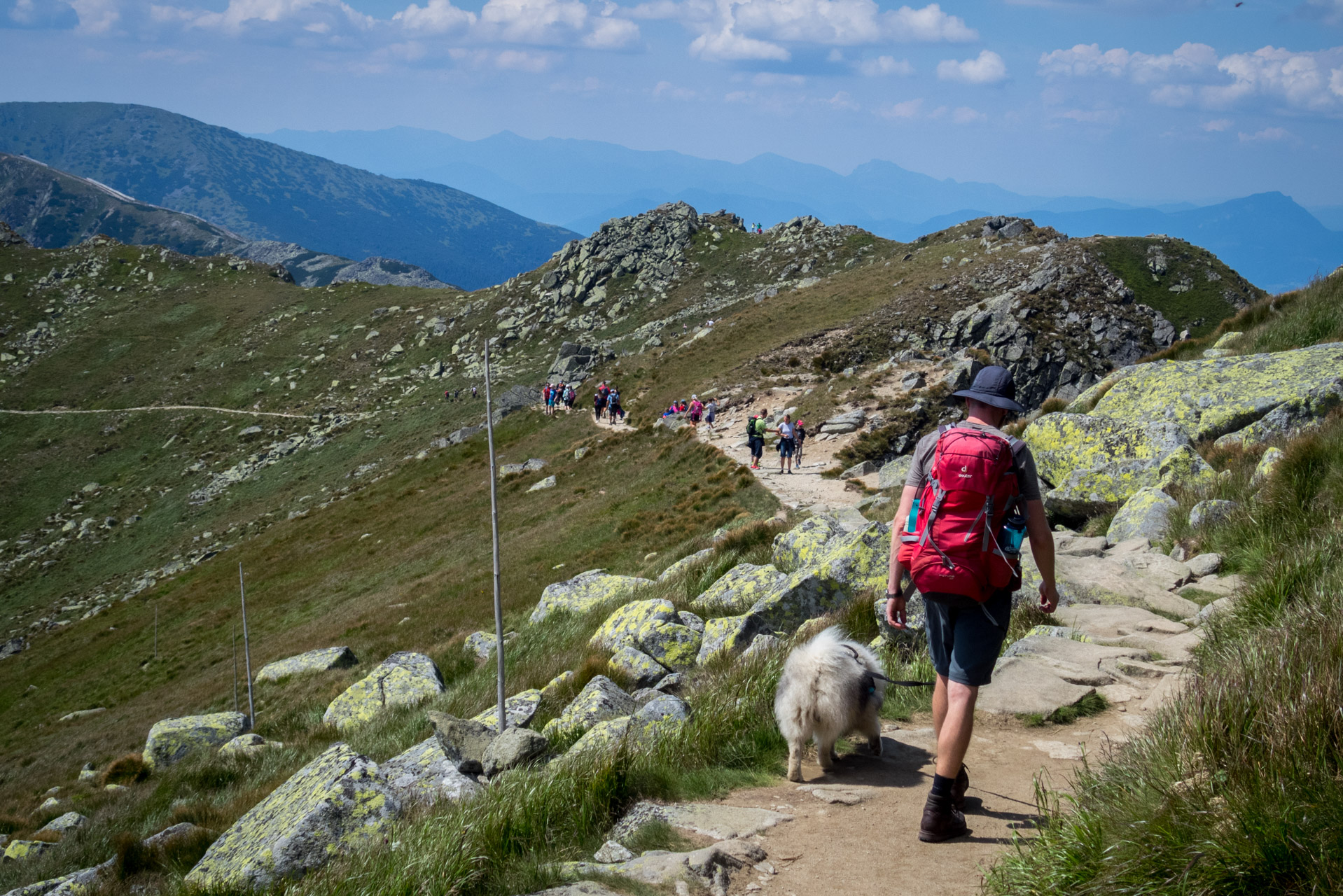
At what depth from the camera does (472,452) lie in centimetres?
5312

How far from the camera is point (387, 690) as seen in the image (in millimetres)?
16031

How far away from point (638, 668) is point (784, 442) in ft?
65.3

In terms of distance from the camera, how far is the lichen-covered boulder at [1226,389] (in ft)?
43.3

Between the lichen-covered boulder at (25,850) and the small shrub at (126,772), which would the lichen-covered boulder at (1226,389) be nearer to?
the lichen-covered boulder at (25,850)

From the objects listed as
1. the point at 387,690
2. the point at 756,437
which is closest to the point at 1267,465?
the point at 387,690

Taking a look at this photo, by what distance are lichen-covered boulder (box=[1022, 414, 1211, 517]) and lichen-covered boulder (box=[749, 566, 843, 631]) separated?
17.5 feet

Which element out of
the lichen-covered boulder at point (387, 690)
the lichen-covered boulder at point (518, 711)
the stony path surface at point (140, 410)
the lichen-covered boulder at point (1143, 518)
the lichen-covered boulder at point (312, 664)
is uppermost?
the lichen-covered boulder at point (1143, 518)

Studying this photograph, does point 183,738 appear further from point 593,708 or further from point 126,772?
point 593,708

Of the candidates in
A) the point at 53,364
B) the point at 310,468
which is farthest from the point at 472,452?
the point at 53,364

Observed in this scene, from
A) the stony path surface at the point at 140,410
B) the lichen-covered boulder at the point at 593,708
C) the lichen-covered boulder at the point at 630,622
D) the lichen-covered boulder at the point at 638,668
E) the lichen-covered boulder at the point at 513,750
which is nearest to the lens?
the lichen-covered boulder at the point at 513,750

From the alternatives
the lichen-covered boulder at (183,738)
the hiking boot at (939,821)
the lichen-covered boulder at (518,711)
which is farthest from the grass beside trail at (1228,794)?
the lichen-covered boulder at (183,738)

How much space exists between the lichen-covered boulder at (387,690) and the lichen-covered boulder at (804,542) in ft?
26.2

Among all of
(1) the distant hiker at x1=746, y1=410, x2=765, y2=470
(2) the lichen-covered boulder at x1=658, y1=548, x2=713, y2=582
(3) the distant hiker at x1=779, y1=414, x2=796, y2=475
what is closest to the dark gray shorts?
(2) the lichen-covered boulder at x1=658, y1=548, x2=713, y2=582

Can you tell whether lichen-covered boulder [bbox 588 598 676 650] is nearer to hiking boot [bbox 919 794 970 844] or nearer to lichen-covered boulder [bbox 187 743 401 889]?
lichen-covered boulder [bbox 187 743 401 889]
